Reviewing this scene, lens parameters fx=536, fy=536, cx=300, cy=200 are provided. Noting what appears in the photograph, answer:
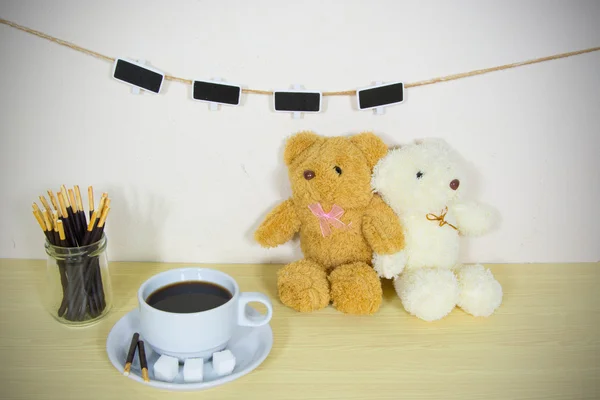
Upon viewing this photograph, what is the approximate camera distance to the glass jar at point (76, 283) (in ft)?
2.75

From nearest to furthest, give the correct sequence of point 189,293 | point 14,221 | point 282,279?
point 189,293 → point 282,279 → point 14,221

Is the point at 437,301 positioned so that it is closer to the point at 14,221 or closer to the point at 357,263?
the point at 357,263

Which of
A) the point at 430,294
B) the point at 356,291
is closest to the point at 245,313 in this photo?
the point at 356,291

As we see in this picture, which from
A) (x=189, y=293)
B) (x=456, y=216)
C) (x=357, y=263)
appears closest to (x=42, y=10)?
(x=189, y=293)

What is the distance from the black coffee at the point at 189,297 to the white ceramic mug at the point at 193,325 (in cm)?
1

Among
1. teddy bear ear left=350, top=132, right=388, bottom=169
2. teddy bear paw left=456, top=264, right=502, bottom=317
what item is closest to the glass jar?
teddy bear ear left=350, top=132, right=388, bottom=169

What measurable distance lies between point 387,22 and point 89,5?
0.51m

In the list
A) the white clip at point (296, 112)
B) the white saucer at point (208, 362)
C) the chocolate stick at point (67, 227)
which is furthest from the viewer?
the white clip at point (296, 112)

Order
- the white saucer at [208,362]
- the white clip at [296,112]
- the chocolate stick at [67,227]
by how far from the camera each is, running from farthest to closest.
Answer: the white clip at [296,112] < the chocolate stick at [67,227] < the white saucer at [208,362]

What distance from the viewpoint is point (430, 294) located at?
867 millimetres

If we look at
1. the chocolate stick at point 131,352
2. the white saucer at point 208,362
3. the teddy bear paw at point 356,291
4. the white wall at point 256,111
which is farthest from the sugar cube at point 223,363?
the white wall at point 256,111

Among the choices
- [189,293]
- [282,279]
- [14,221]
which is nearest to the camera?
[189,293]

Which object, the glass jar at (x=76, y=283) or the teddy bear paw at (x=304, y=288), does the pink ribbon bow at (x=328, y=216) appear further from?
the glass jar at (x=76, y=283)

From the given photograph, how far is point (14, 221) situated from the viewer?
1.03 m
